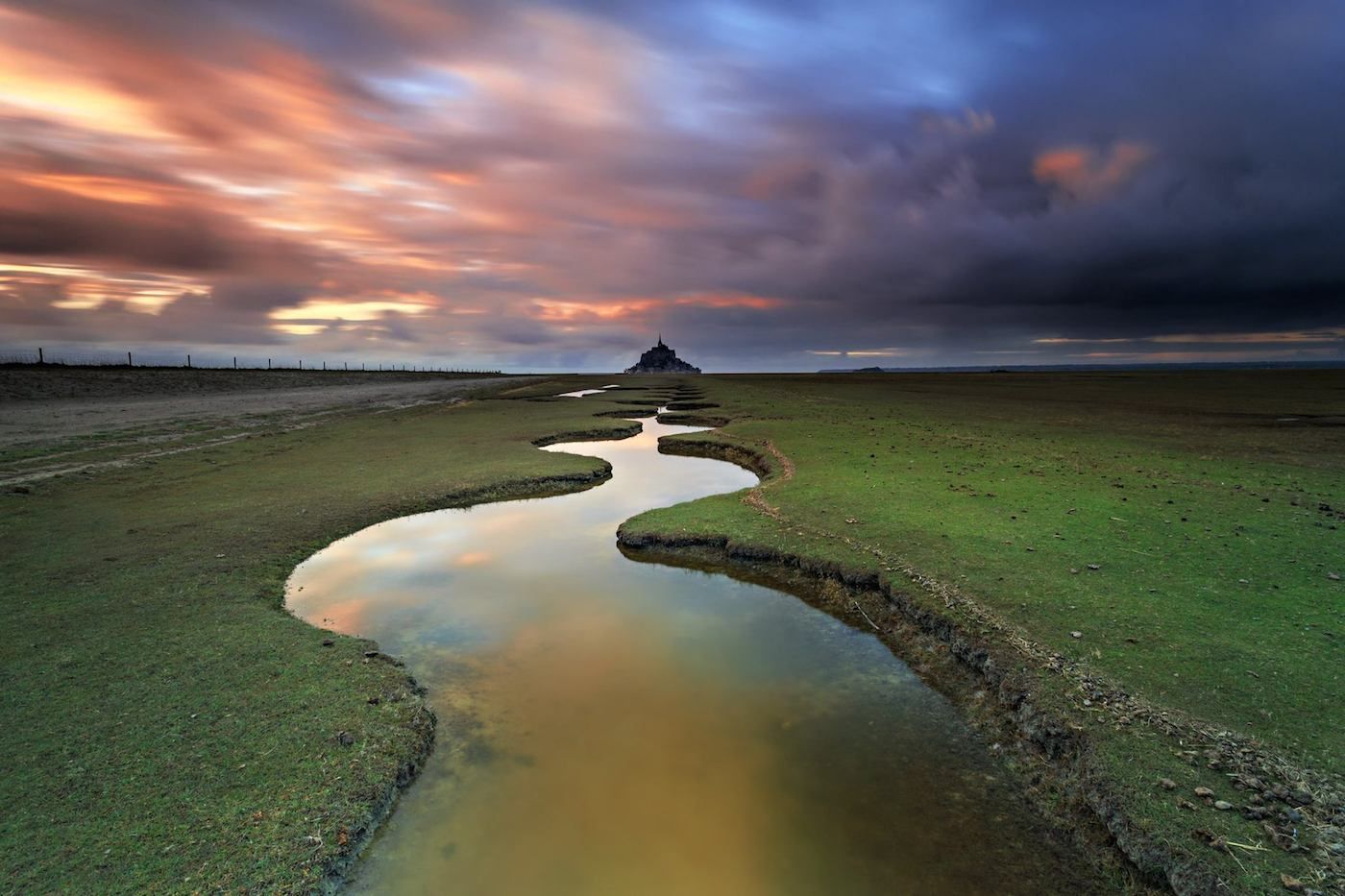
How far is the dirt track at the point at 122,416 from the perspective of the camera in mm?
28967

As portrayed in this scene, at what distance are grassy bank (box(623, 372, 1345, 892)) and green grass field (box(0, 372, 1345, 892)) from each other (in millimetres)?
60

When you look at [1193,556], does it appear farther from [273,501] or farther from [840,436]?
[273,501]

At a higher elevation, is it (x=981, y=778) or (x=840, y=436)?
(x=840, y=436)

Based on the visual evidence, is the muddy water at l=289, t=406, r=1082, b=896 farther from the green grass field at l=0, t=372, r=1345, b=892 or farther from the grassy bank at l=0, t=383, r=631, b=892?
the green grass field at l=0, t=372, r=1345, b=892

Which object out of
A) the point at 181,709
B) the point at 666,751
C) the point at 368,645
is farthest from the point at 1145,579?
the point at 181,709

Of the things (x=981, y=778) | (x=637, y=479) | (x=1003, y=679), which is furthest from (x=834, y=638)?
(x=637, y=479)

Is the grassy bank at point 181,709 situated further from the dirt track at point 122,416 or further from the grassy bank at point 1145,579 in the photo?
the dirt track at point 122,416

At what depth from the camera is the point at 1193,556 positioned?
13.5 meters

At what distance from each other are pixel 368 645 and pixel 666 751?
6.11 meters

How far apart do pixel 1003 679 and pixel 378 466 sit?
26.5m

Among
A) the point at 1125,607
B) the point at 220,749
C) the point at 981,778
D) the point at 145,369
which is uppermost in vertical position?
the point at 145,369

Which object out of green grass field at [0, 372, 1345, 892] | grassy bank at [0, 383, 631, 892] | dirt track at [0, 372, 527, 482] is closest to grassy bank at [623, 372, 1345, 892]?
green grass field at [0, 372, 1345, 892]

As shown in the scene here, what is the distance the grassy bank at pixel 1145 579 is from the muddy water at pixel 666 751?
1619 millimetres

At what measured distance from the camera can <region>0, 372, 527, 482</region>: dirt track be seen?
28967 millimetres
